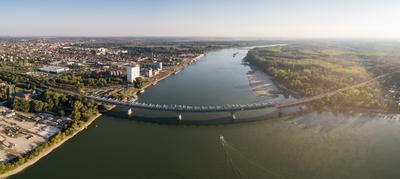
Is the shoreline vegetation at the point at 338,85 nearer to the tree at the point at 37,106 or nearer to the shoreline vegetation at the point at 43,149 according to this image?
the shoreline vegetation at the point at 43,149

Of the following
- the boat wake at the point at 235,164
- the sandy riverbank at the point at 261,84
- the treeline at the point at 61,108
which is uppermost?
the sandy riverbank at the point at 261,84

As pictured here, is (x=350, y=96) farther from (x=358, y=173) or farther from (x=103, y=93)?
(x=103, y=93)

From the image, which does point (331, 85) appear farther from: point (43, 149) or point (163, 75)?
point (43, 149)

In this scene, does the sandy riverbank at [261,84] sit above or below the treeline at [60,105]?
above

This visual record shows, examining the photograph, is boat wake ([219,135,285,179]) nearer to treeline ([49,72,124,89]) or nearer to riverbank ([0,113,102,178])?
riverbank ([0,113,102,178])

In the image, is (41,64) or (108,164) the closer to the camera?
(108,164)

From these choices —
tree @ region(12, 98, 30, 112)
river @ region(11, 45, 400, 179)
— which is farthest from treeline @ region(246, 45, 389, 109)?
tree @ region(12, 98, 30, 112)

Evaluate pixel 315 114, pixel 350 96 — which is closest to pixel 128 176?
pixel 315 114

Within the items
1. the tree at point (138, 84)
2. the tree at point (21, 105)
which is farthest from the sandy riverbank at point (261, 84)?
the tree at point (21, 105)
